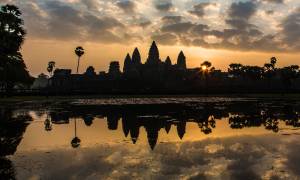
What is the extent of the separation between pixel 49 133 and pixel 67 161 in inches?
400

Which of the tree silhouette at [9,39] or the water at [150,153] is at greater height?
the tree silhouette at [9,39]

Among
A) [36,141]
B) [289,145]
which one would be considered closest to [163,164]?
[289,145]

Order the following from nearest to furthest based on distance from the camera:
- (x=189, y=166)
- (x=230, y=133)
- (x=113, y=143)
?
1. (x=189, y=166)
2. (x=113, y=143)
3. (x=230, y=133)

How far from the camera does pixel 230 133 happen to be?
79.7ft

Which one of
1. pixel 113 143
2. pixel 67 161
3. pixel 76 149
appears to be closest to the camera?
pixel 67 161

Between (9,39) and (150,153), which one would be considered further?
(9,39)

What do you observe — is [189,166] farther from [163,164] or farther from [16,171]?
[16,171]

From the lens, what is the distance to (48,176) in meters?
12.4

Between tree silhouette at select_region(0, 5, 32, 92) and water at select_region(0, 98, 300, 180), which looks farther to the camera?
tree silhouette at select_region(0, 5, 32, 92)

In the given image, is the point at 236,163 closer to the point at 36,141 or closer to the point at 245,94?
the point at 36,141

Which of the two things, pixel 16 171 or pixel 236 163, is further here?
pixel 236 163

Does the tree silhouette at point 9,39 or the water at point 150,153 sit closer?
the water at point 150,153

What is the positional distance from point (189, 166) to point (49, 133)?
13630mm

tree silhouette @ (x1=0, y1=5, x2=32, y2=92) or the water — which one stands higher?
tree silhouette @ (x1=0, y1=5, x2=32, y2=92)
